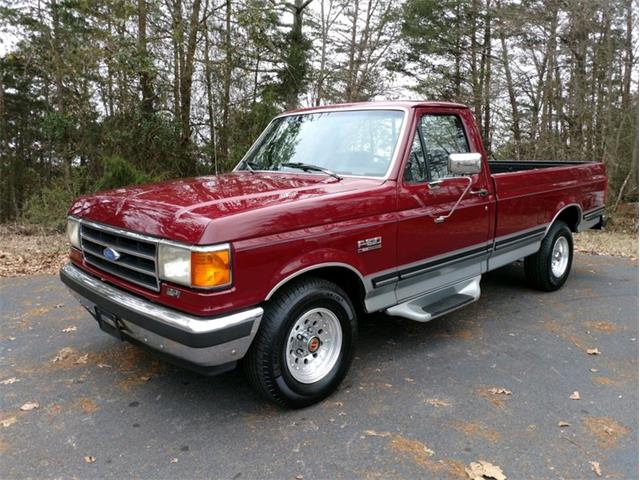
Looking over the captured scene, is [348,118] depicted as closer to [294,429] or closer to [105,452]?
[294,429]

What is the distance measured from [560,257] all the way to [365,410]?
12.8 feet

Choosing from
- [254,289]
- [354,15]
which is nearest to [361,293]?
[254,289]

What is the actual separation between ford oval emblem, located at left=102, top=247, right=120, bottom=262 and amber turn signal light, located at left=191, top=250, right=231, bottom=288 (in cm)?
78

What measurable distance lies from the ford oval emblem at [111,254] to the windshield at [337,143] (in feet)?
5.13

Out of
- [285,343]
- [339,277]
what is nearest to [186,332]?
[285,343]

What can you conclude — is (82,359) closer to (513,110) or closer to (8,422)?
(8,422)

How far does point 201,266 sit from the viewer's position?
105 inches

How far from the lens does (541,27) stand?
1410 centimetres

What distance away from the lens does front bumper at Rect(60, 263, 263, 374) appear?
271 cm

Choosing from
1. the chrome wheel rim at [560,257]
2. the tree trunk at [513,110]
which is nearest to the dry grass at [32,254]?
the chrome wheel rim at [560,257]

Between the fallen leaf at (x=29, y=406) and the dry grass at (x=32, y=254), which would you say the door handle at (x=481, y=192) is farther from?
the dry grass at (x=32, y=254)

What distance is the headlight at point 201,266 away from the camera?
2.68 metres

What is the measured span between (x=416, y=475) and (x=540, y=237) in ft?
12.0

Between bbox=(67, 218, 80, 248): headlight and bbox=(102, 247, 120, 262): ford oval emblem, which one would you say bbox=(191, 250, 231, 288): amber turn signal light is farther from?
bbox=(67, 218, 80, 248): headlight
